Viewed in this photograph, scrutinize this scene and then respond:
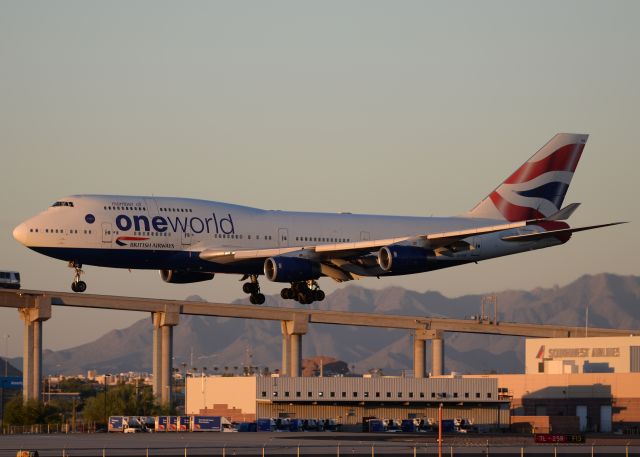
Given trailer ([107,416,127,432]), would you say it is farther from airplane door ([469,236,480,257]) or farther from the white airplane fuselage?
airplane door ([469,236,480,257])

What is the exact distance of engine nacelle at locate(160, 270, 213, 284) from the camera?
3772 inches

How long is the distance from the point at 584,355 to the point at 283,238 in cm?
9765

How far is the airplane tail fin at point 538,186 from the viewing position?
108812mm

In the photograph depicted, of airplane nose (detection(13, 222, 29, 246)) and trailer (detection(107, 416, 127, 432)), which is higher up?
airplane nose (detection(13, 222, 29, 246))

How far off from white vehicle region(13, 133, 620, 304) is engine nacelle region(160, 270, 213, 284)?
2.9 inches

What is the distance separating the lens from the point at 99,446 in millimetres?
100250

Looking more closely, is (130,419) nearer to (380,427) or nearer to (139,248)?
(380,427)

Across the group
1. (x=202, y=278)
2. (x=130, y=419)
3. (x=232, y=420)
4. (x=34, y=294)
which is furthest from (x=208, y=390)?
(x=202, y=278)

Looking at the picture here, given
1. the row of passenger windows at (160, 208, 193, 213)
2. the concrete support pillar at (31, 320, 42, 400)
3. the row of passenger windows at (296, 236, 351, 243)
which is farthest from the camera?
the concrete support pillar at (31, 320, 42, 400)

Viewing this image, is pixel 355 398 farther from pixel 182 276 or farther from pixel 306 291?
pixel 182 276

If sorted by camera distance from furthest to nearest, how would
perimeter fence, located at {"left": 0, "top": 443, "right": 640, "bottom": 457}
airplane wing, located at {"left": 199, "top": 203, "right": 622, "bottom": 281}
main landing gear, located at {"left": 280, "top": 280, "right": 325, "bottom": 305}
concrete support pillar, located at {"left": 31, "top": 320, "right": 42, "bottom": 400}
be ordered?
concrete support pillar, located at {"left": 31, "top": 320, "right": 42, "bottom": 400}
main landing gear, located at {"left": 280, "top": 280, "right": 325, "bottom": 305}
airplane wing, located at {"left": 199, "top": 203, "right": 622, "bottom": 281}
perimeter fence, located at {"left": 0, "top": 443, "right": 640, "bottom": 457}

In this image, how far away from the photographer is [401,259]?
9162 cm

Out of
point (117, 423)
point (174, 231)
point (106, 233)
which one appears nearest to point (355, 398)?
point (117, 423)

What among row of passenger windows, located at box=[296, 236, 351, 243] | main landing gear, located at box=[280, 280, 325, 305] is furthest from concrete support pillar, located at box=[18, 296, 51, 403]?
row of passenger windows, located at box=[296, 236, 351, 243]
